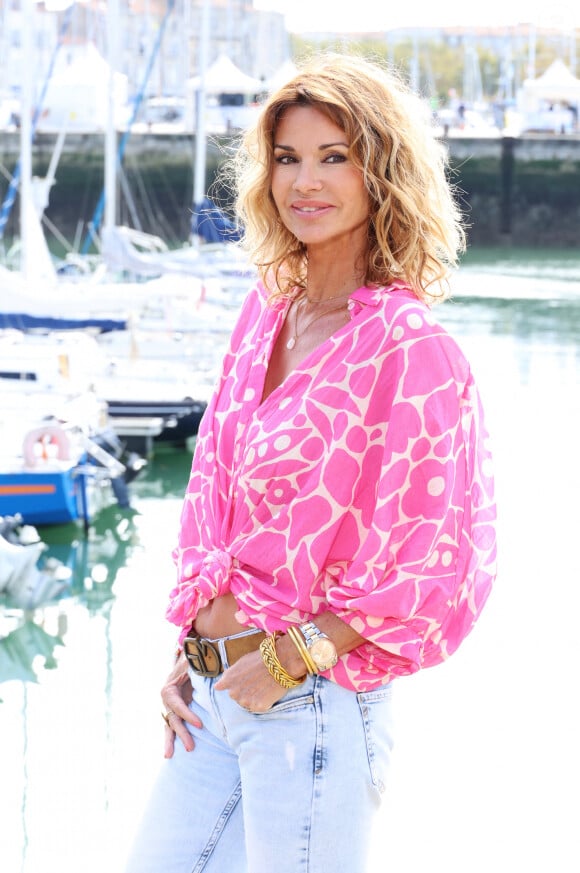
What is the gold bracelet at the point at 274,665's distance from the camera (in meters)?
1.64

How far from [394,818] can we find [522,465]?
6809mm

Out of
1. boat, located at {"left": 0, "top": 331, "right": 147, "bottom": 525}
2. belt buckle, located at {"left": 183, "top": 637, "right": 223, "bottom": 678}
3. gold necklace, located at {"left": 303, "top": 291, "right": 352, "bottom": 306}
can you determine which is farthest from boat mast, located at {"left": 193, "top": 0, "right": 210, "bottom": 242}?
belt buckle, located at {"left": 183, "top": 637, "right": 223, "bottom": 678}

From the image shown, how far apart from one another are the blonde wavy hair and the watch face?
0.43 m

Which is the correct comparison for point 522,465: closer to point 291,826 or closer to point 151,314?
point 151,314

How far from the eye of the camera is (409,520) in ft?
5.45

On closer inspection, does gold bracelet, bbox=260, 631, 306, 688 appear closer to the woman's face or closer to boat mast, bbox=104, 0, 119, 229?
the woman's face

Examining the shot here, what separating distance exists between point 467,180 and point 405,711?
92.5ft

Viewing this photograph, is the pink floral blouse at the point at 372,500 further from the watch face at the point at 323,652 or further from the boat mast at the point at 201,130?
the boat mast at the point at 201,130

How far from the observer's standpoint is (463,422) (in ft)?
5.57

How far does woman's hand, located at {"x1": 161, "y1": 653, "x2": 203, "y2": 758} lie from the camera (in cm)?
177

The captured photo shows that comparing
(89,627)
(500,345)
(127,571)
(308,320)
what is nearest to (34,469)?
(127,571)

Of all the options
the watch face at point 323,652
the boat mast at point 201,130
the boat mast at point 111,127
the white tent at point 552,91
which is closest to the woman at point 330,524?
the watch face at point 323,652

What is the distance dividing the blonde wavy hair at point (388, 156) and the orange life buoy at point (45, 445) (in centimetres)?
711

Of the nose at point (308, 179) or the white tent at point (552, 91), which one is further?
the white tent at point (552, 91)
